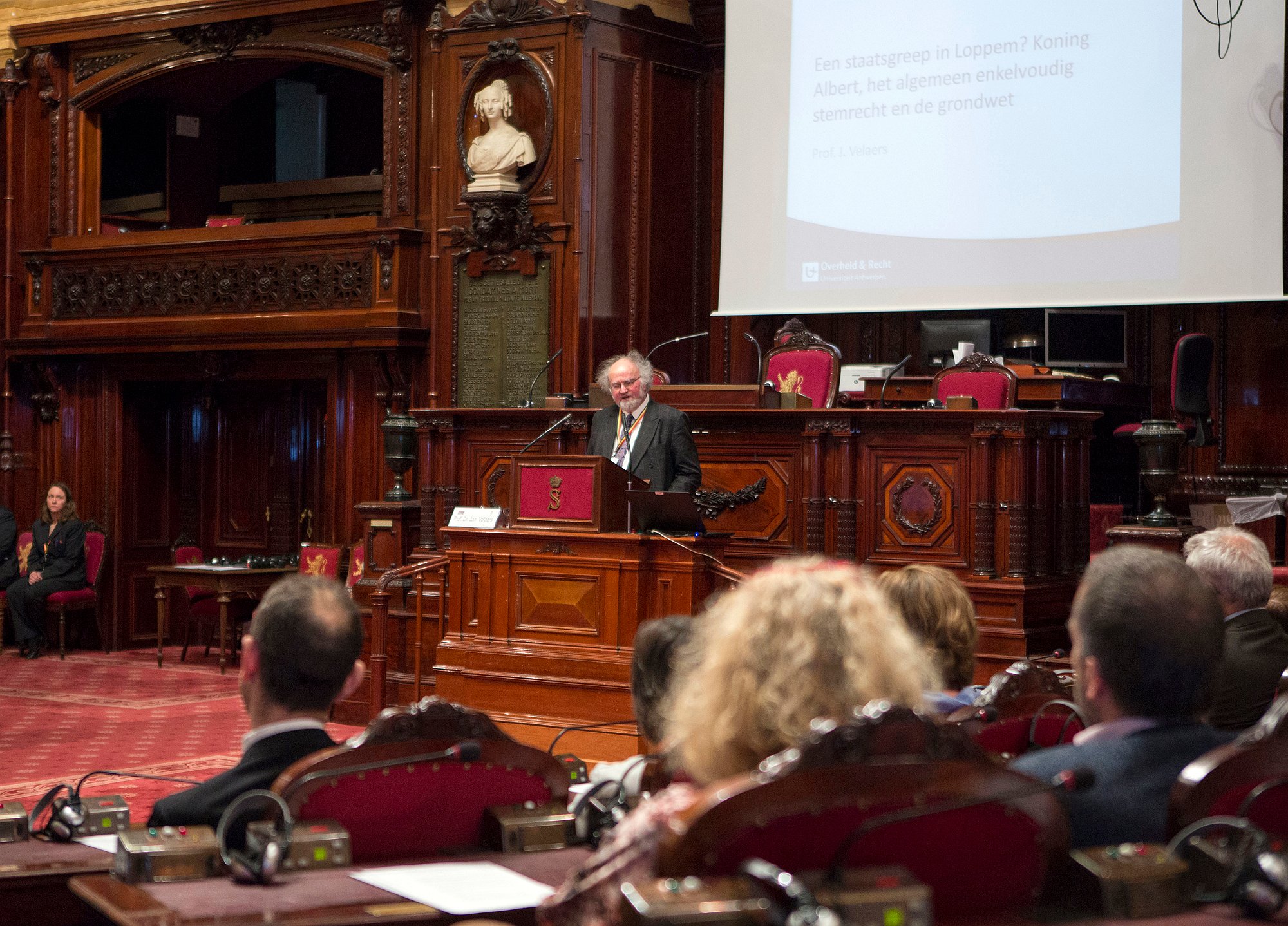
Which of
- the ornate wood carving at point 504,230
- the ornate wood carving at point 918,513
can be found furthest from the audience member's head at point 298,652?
the ornate wood carving at point 504,230

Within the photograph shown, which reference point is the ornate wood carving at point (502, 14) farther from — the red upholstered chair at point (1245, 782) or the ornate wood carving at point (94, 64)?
the red upholstered chair at point (1245, 782)

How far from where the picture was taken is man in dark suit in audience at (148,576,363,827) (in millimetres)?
2336

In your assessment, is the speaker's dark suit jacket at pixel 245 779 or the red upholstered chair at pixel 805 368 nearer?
the speaker's dark suit jacket at pixel 245 779

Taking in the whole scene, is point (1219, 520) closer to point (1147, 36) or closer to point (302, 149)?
A: point (1147, 36)

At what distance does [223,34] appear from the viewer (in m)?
11.5

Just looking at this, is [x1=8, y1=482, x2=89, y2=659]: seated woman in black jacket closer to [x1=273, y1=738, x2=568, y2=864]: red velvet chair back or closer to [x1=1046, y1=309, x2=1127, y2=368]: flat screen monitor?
[x1=1046, y1=309, x2=1127, y2=368]: flat screen monitor

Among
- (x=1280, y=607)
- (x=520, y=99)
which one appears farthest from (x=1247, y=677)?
(x=520, y=99)

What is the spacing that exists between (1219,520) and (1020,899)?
26.0 feet

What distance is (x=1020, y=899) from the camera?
5.79 feet

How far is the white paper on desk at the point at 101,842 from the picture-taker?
2414 millimetres

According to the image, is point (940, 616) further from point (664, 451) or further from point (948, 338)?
point (948, 338)

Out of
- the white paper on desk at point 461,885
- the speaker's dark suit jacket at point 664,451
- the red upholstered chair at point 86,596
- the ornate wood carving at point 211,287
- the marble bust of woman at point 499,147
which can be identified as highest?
the marble bust of woman at point 499,147

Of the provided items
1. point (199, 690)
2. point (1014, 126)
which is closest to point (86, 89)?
point (199, 690)

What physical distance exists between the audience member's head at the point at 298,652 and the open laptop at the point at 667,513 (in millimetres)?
3618
